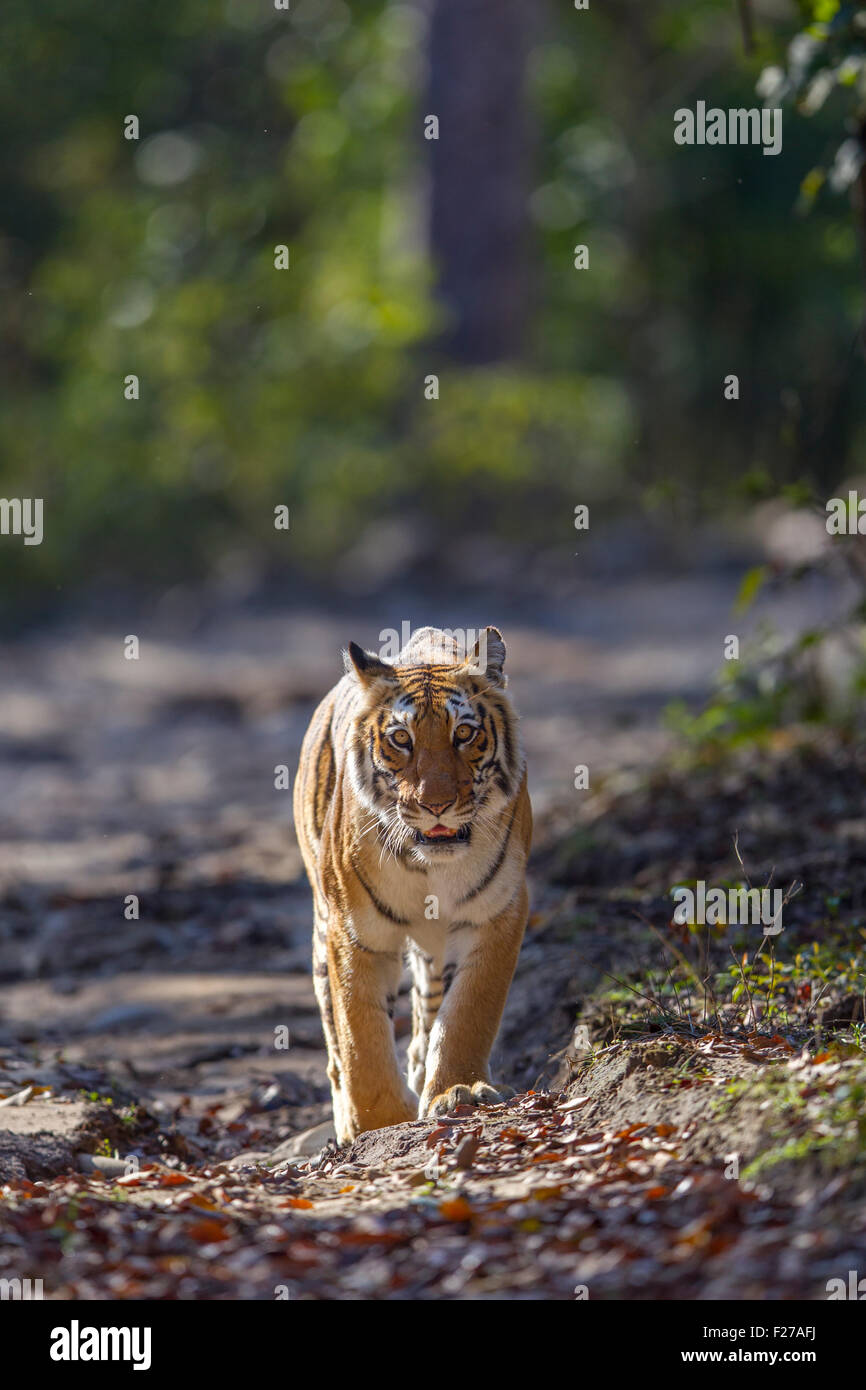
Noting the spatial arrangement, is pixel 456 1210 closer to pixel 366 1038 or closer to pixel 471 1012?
pixel 471 1012

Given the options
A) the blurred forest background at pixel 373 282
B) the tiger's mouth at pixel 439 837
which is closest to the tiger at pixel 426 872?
the tiger's mouth at pixel 439 837

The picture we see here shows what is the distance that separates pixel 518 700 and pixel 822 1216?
37.2 feet

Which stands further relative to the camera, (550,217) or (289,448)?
(550,217)

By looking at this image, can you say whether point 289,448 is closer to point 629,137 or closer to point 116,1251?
point 629,137

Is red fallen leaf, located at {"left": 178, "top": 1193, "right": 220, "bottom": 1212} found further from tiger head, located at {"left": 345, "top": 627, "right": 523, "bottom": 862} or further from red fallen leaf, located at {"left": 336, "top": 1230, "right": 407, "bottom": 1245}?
tiger head, located at {"left": 345, "top": 627, "right": 523, "bottom": 862}

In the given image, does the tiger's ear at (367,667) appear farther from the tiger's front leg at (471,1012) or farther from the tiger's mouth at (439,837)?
the tiger's front leg at (471,1012)

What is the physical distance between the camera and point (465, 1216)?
4266 millimetres

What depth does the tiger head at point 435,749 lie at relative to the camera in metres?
5.46

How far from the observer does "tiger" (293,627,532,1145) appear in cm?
552

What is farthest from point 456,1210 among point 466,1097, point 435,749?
point 435,749

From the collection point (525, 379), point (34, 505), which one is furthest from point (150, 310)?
point (525, 379)

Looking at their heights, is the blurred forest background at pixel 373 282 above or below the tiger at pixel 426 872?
above

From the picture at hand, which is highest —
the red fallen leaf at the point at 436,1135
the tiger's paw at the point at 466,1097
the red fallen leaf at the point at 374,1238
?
the tiger's paw at the point at 466,1097

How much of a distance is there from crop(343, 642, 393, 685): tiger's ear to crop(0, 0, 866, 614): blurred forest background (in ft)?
34.7
